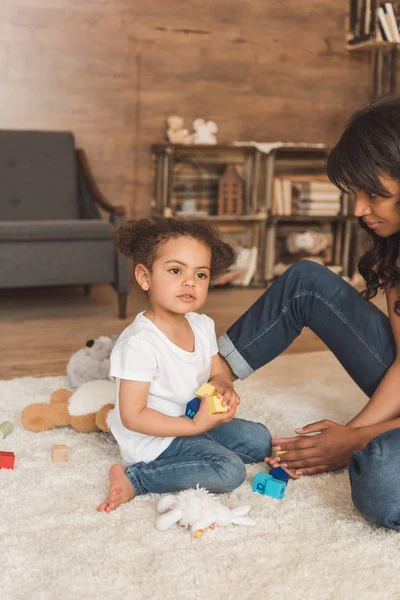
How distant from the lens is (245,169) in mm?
4594

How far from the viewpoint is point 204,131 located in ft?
14.4

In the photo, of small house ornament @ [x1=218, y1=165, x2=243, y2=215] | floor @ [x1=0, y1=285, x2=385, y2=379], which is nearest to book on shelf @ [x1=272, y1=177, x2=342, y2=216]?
small house ornament @ [x1=218, y1=165, x2=243, y2=215]

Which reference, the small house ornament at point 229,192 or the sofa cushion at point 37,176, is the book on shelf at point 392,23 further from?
the sofa cushion at point 37,176

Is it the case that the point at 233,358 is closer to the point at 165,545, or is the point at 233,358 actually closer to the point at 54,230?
the point at 165,545

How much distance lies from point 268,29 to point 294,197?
3.49ft

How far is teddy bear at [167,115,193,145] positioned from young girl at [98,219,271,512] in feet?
9.05

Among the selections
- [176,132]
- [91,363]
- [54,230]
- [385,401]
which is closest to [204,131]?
[176,132]

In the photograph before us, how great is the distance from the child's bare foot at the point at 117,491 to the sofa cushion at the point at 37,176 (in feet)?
8.72

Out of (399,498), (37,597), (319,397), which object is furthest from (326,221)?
(37,597)

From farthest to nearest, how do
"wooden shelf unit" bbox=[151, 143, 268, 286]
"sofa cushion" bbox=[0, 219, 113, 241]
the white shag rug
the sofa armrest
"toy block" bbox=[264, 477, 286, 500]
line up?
1. "wooden shelf unit" bbox=[151, 143, 268, 286]
2. the sofa armrest
3. "sofa cushion" bbox=[0, 219, 113, 241]
4. "toy block" bbox=[264, 477, 286, 500]
5. the white shag rug

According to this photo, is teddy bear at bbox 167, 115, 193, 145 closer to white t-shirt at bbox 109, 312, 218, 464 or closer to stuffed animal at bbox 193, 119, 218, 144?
stuffed animal at bbox 193, 119, 218, 144

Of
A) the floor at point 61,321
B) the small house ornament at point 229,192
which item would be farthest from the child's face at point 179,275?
the small house ornament at point 229,192

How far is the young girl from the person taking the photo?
1479 mm

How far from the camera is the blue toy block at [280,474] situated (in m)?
1.57
